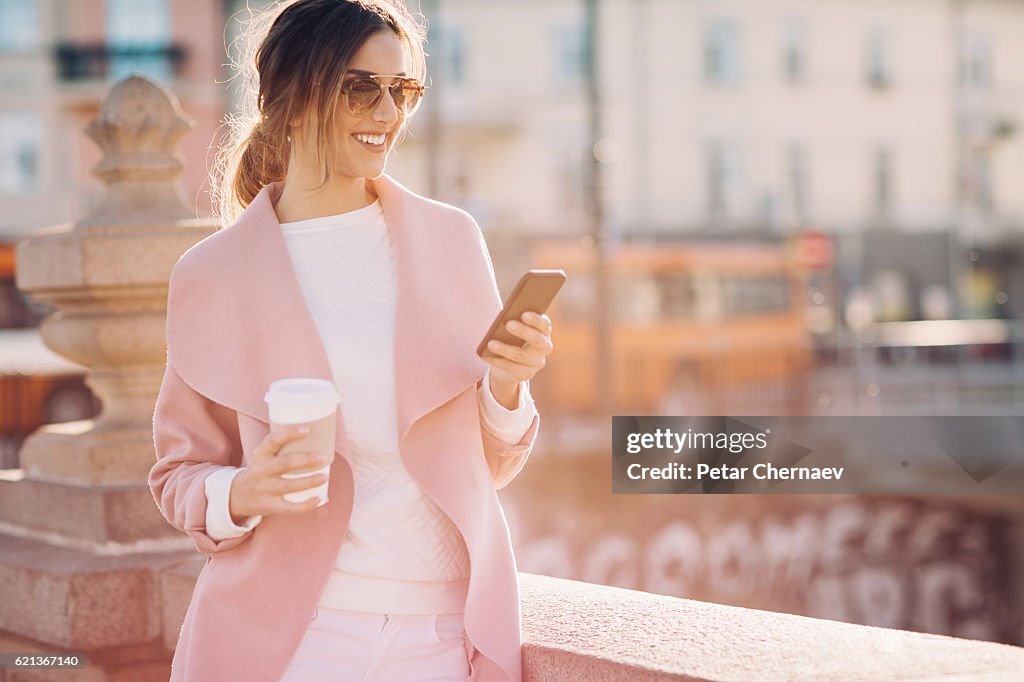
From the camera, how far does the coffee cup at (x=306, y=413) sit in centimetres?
191

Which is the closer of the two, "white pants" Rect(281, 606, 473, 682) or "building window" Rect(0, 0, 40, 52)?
"white pants" Rect(281, 606, 473, 682)

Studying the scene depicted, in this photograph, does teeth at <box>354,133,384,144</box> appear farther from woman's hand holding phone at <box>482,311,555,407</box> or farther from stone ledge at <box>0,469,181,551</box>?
stone ledge at <box>0,469,181,551</box>

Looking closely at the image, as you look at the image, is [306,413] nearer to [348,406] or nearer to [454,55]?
[348,406]

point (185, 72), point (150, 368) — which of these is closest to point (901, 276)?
point (185, 72)

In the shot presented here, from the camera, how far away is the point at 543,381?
16.8 meters

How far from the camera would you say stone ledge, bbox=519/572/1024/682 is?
2240mm

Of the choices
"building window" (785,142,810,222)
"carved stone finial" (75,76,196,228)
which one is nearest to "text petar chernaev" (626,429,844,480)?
"carved stone finial" (75,76,196,228)

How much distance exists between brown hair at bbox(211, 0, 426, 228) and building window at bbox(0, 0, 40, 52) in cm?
2866

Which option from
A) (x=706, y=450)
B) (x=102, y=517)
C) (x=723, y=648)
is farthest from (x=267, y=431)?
(x=706, y=450)

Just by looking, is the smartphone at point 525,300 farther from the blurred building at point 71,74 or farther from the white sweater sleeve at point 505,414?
the blurred building at point 71,74

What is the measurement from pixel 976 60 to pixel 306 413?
1397 inches

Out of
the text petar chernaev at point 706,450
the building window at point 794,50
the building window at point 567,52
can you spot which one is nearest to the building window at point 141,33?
the building window at point 567,52

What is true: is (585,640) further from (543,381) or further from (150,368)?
(543,381)

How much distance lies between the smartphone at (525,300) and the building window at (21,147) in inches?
1132
